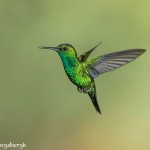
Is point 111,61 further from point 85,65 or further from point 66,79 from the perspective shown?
point 66,79

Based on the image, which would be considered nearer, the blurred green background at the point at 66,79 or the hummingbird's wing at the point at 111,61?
the hummingbird's wing at the point at 111,61

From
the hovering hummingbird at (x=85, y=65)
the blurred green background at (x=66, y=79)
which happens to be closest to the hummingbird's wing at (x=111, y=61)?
the hovering hummingbird at (x=85, y=65)

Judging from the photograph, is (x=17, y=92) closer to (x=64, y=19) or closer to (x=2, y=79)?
(x=2, y=79)

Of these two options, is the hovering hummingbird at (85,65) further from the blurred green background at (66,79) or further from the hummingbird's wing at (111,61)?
the blurred green background at (66,79)

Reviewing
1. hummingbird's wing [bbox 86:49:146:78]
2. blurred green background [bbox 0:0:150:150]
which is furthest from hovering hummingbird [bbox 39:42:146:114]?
blurred green background [bbox 0:0:150:150]

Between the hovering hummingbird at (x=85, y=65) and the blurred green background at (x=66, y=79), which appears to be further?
the blurred green background at (x=66, y=79)

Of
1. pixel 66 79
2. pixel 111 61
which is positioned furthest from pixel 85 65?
pixel 66 79

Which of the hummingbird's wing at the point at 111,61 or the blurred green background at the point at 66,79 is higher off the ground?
the blurred green background at the point at 66,79
